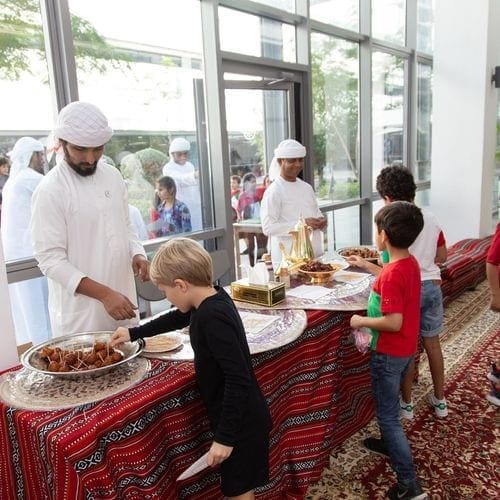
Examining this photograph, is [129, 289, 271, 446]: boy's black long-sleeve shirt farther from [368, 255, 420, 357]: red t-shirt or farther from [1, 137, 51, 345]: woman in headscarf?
[1, 137, 51, 345]: woman in headscarf

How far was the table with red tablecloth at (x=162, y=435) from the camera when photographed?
1.14m

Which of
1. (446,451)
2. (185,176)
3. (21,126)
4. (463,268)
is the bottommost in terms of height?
(446,451)

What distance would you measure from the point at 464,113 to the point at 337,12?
6.33 ft

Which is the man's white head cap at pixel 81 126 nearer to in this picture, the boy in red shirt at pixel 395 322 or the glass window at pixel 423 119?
the boy in red shirt at pixel 395 322

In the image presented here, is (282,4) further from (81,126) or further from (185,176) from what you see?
(81,126)

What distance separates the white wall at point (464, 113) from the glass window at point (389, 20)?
0.56 meters

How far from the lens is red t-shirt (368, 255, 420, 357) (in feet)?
5.50

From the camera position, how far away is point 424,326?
2.38 m

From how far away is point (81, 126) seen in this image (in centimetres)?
167

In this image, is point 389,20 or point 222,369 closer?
point 222,369

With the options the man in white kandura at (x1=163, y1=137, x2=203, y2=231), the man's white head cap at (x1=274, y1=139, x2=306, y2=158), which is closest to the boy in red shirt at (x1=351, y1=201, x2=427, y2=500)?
the man's white head cap at (x1=274, y1=139, x2=306, y2=158)

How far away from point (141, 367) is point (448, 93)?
18.2 ft

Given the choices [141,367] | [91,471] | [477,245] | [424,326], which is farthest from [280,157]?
[477,245]

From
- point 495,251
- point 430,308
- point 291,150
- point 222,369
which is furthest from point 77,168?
point 495,251
